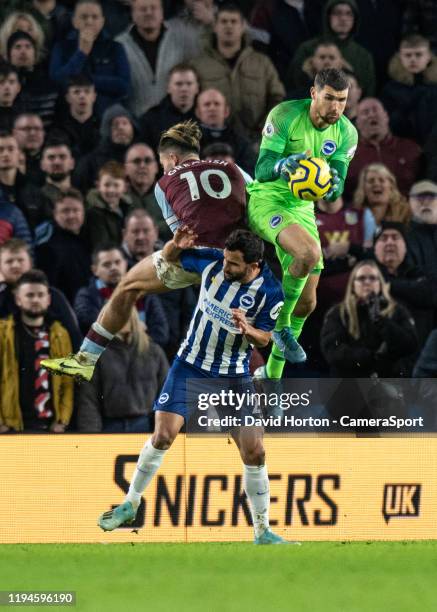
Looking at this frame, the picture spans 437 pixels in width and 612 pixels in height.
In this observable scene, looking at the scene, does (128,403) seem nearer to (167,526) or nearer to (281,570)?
(167,526)

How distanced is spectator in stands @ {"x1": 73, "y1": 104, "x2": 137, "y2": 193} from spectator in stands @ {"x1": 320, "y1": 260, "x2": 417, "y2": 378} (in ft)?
8.26

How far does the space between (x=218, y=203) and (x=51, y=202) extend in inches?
144

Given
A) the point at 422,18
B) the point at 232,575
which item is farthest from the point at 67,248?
the point at 422,18

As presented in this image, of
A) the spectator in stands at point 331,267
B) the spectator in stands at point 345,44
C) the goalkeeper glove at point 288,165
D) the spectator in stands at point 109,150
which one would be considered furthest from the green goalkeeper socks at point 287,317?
the spectator in stands at point 345,44

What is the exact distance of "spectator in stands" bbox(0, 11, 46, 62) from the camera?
15.4 m

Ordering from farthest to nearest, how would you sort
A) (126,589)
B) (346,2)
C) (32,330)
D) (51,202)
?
(346,2) → (51,202) → (32,330) → (126,589)

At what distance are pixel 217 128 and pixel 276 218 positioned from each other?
12.8ft

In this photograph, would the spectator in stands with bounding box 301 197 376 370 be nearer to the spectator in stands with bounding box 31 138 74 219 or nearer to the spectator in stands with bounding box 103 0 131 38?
the spectator in stands with bounding box 31 138 74 219

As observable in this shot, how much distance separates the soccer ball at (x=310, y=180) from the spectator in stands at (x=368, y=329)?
2879 mm

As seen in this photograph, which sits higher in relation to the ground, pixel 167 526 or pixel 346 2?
pixel 346 2

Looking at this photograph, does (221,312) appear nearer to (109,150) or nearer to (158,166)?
(109,150)

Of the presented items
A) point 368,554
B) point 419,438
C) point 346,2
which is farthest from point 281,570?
point 346,2

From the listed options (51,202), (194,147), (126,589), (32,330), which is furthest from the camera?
(51,202)

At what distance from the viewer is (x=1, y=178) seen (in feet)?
47.9
